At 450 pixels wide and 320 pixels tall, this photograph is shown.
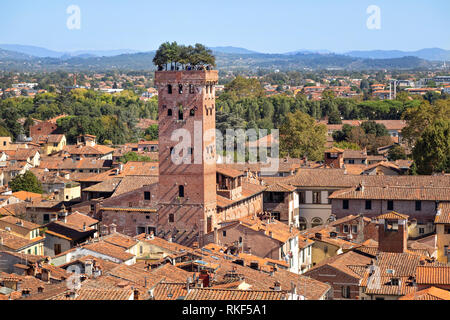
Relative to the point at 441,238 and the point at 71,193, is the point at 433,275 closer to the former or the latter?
the point at 441,238

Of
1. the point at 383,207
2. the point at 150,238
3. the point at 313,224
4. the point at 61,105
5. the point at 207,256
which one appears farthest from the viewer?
the point at 61,105

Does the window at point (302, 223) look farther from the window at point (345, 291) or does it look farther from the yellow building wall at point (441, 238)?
the window at point (345, 291)

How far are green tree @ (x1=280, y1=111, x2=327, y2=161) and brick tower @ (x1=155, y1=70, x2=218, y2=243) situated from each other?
23234mm

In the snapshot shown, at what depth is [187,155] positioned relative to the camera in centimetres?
2964

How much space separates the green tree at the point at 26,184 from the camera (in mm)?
43031

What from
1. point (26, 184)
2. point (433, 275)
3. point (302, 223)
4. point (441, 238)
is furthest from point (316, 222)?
point (433, 275)

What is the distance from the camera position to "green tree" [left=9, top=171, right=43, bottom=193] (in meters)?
43.0

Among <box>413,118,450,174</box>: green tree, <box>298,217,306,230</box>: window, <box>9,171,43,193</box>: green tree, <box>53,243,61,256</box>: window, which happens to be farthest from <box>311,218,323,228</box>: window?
<box>9,171,43,193</box>: green tree

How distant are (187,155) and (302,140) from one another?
24627mm

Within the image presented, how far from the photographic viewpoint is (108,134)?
6800cm

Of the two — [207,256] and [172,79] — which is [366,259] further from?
[172,79]

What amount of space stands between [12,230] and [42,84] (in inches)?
4523
